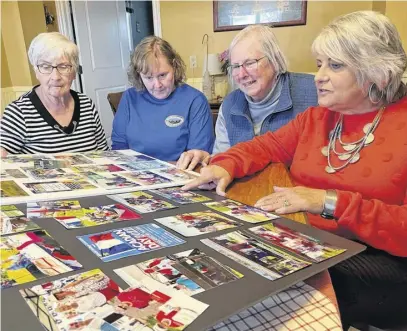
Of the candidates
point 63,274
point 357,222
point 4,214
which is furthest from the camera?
point 357,222

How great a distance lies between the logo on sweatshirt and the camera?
1.76 m

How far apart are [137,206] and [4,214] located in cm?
26

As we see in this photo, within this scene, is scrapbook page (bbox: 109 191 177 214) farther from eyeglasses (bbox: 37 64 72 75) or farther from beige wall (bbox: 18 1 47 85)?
beige wall (bbox: 18 1 47 85)

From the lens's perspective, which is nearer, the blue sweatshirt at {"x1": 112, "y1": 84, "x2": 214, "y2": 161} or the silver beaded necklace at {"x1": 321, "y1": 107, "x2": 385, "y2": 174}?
the silver beaded necklace at {"x1": 321, "y1": 107, "x2": 385, "y2": 174}

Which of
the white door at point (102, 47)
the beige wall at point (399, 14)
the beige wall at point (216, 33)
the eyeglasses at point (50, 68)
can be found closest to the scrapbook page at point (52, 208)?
the eyeglasses at point (50, 68)

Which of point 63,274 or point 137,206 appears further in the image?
point 137,206

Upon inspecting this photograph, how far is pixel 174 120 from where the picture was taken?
5.78ft

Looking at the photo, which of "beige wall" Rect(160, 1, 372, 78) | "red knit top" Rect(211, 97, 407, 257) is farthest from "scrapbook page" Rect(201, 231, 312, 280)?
"beige wall" Rect(160, 1, 372, 78)

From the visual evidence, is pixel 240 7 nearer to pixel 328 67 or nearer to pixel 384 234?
pixel 328 67

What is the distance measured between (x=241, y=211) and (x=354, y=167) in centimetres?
41

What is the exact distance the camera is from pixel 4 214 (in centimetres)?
71

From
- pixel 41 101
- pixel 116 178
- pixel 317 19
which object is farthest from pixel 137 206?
pixel 317 19

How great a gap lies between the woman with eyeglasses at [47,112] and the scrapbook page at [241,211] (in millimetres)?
1022

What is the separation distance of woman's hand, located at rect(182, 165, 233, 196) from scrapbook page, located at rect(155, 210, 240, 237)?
0.18m
